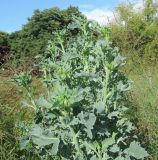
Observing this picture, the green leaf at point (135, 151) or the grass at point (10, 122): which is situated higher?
the grass at point (10, 122)

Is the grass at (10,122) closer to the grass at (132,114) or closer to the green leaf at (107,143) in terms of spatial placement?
the grass at (132,114)

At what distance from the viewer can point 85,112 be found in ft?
9.09

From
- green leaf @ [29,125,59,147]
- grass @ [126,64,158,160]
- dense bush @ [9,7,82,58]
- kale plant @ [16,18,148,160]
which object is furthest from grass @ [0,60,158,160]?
dense bush @ [9,7,82,58]

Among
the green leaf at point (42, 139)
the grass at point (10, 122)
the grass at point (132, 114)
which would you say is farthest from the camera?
the grass at point (132, 114)

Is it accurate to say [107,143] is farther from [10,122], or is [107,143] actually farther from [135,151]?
[10,122]

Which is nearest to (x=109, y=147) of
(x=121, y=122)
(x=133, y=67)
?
(x=121, y=122)

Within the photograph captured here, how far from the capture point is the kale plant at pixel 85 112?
2.64 m

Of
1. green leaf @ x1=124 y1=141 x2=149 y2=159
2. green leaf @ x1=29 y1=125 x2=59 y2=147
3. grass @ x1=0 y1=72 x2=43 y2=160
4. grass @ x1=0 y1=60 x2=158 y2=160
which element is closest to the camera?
green leaf @ x1=29 y1=125 x2=59 y2=147

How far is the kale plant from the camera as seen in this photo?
2.64 m

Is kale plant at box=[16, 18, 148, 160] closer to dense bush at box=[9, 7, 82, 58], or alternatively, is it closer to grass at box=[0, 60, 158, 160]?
grass at box=[0, 60, 158, 160]

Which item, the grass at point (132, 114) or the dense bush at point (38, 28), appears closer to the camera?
the grass at point (132, 114)

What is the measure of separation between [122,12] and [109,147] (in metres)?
20.7

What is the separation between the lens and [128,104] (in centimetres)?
548

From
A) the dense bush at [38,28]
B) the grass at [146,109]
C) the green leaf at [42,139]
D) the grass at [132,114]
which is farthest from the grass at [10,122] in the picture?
the dense bush at [38,28]
